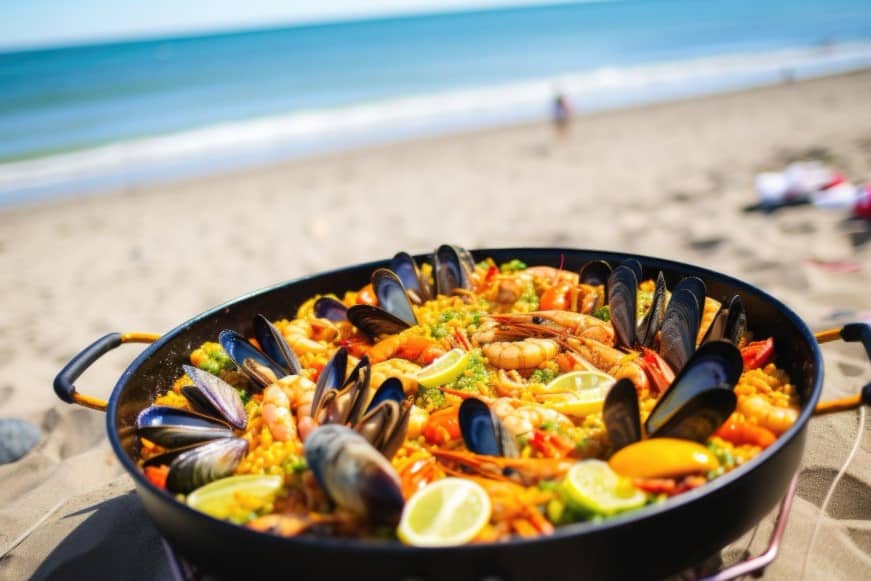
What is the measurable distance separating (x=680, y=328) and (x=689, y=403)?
75 cm

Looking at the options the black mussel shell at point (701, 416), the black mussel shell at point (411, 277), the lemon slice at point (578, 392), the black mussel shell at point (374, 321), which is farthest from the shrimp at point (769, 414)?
the black mussel shell at point (411, 277)

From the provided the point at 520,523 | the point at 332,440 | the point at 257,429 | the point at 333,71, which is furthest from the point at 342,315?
the point at 333,71

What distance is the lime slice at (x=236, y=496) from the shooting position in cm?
233

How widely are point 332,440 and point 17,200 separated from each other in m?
14.5

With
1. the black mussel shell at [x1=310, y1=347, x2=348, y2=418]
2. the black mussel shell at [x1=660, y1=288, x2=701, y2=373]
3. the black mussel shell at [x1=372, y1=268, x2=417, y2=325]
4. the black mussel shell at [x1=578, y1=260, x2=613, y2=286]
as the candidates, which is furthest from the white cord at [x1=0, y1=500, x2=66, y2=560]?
the black mussel shell at [x1=660, y1=288, x2=701, y2=373]

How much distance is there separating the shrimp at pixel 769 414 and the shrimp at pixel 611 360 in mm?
477

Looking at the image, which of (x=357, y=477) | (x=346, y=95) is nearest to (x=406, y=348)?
(x=357, y=477)

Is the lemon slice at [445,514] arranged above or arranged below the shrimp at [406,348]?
below

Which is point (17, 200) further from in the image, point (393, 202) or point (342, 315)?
point (342, 315)

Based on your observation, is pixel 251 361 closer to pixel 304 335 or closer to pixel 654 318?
pixel 304 335

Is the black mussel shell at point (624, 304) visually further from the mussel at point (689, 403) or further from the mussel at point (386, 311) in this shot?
the mussel at point (386, 311)

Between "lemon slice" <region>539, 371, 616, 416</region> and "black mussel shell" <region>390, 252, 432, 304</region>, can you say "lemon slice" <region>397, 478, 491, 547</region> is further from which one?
"black mussel shell" <region>390, 252, 432, 304</region>

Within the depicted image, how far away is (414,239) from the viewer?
898cm

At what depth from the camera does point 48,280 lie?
28.5 ft
